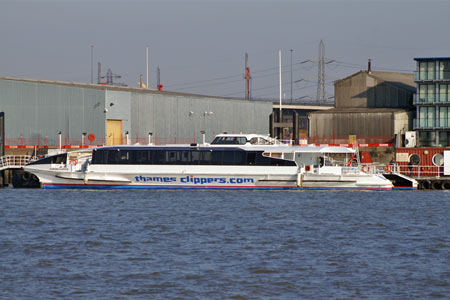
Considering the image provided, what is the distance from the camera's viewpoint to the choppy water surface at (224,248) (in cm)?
2155

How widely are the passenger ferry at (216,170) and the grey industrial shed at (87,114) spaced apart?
1786 cm

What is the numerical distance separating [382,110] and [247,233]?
49.7 metres

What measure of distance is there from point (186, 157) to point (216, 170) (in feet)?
7.03

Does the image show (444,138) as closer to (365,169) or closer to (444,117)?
(444,117)

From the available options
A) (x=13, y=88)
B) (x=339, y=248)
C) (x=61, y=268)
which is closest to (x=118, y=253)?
(x=61, y=268)

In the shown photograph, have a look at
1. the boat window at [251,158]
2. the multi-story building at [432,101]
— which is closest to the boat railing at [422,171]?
the boat window at [251,158]

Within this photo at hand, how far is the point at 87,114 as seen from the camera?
70750 millimetres

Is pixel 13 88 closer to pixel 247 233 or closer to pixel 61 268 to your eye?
pixel 247 233

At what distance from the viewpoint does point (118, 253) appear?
87.8 feet

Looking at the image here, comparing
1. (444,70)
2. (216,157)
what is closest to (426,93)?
(444,70)

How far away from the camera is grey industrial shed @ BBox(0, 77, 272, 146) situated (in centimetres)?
6788

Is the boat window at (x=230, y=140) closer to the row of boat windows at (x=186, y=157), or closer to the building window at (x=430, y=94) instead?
the row of boat windows at (x=186, y=157)

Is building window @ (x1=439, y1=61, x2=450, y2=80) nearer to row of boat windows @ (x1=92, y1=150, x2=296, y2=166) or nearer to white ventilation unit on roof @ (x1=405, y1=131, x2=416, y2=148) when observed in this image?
white ventilation unit on roof @ (x1=405, y1=131, x2=416, y2=148)

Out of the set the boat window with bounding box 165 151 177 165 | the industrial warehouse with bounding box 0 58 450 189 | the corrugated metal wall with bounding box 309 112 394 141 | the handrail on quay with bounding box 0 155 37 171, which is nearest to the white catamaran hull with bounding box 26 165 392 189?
the boat window with bounding box 165 151 177 165
